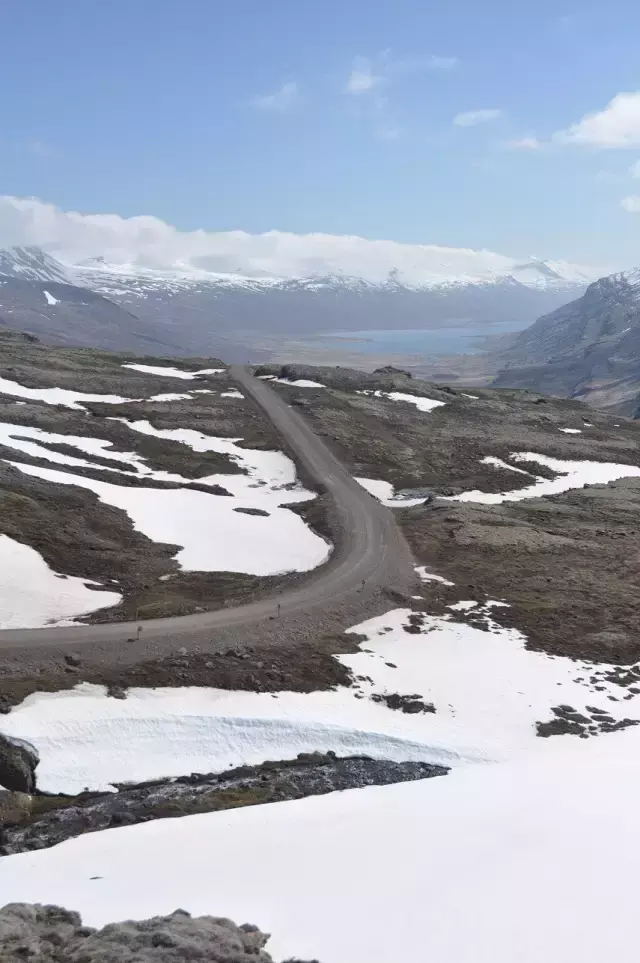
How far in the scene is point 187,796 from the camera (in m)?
22.2

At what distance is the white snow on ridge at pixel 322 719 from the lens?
77.2ft

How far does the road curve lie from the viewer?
30.8 meters

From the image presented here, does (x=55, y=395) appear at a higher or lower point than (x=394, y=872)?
higher

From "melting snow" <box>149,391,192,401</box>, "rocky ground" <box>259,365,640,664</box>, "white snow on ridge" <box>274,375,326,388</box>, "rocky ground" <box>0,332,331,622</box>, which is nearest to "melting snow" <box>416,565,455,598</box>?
"rocky ground" <box>259,365,640,664</box>

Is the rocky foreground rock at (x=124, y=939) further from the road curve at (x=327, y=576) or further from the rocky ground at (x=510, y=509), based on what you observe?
the rocky ground at (x=510, y=509)

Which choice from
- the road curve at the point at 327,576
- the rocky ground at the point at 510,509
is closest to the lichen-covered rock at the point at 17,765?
the road curve at the point at 327,576

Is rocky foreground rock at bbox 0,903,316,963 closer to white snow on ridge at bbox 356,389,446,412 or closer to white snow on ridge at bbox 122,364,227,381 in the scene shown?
white snow on ridge at bbox 356,389,446,412

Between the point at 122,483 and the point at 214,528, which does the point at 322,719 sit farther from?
the point at 122,483

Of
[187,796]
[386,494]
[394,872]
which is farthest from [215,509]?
[394,872]

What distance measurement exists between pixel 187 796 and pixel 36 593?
15547mm

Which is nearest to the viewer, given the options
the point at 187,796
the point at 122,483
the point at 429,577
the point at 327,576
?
the point at 187,796

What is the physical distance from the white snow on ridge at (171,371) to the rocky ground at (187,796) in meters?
87.9

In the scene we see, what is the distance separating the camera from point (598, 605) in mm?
39438

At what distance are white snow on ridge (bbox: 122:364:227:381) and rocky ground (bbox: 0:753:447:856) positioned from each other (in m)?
87.9
